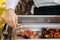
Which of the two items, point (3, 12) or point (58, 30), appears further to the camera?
point (58, 30)

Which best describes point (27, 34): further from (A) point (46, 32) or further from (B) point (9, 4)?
(B) point (9, 4)

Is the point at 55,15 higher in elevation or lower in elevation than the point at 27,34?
higher

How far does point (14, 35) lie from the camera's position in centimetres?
127

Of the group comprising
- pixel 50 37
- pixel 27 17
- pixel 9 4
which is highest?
pixel 9 4

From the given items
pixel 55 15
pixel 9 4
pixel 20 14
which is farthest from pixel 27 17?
pixel 9 4

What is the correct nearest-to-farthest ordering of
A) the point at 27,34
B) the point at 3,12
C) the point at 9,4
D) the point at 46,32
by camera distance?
the point at 9,4 < the point at 3,12 < the point at 27,34 < the point at 46,32

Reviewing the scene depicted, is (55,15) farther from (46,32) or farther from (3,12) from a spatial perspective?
(3,12)

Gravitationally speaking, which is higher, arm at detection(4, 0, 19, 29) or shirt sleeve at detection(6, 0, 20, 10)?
shirt sleeve at detection(6, 0, 20, 10)

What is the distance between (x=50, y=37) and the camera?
1.44 meters

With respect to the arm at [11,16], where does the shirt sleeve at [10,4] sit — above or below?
above

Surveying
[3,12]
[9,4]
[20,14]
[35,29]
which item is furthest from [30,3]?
[9,4]

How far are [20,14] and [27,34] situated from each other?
201mm

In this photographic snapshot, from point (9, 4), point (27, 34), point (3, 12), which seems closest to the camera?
point (9, 4)

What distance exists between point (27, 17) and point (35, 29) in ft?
0.34
